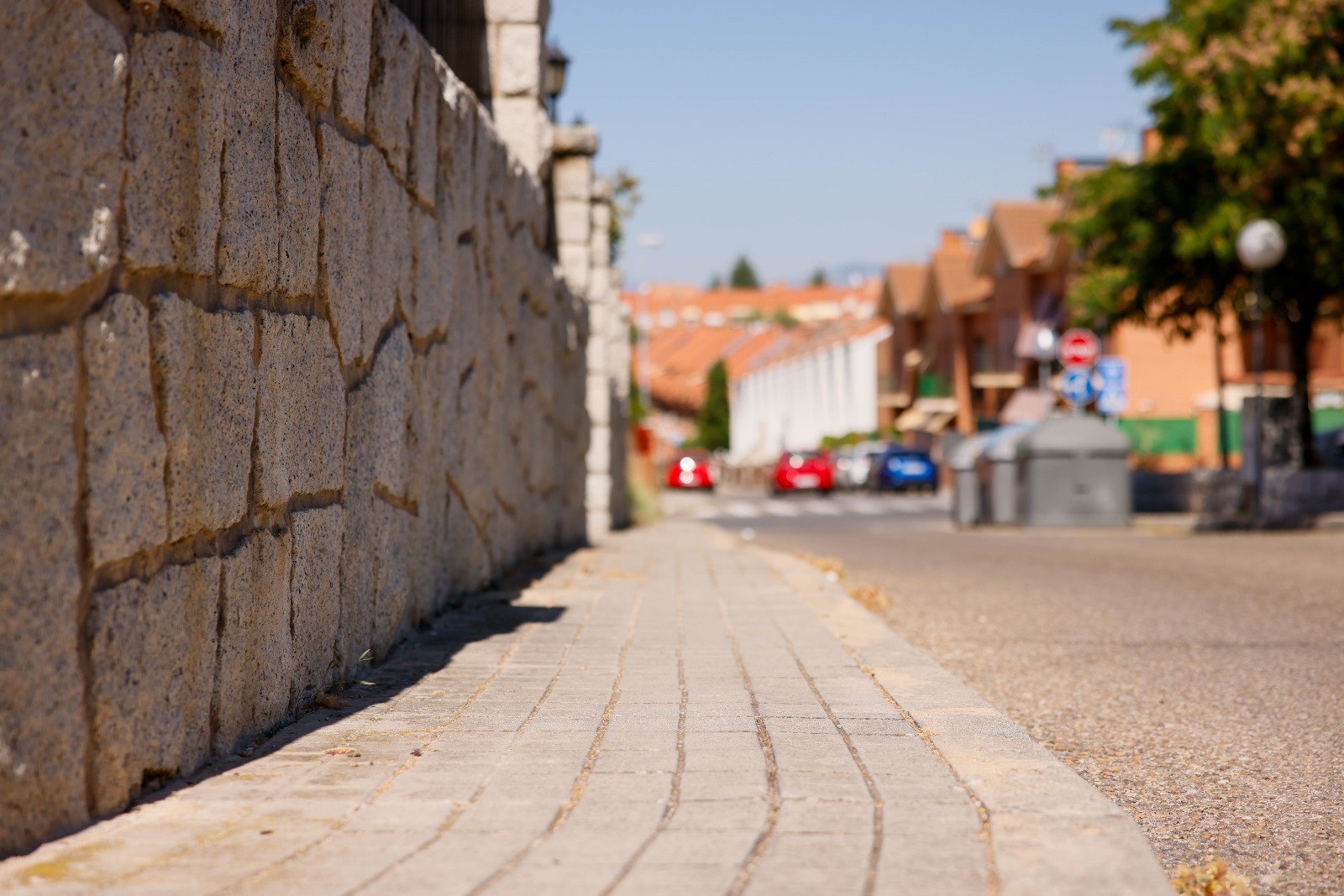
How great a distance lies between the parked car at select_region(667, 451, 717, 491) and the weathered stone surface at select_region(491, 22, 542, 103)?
3785 cm

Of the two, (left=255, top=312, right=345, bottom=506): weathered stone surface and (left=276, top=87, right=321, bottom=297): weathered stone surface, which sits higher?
(left=276, top=87, right=321, bottom=297): weathered stone surface

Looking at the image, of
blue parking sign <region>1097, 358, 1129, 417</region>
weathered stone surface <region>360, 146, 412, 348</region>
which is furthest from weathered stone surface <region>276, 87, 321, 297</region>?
blue parking sign <region>1097, 358, 1129, 417</region>

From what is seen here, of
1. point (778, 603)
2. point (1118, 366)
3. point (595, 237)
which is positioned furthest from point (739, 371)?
point (778, 603)

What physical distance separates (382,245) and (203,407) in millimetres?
2005

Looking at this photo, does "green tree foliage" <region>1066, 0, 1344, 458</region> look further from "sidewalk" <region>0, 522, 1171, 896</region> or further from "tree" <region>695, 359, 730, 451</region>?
"tree" <region>695, 359, 730, 451</region>

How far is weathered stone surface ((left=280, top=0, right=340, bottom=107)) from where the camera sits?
4391mm

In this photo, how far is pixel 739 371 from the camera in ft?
342

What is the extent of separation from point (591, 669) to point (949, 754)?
1.84 m

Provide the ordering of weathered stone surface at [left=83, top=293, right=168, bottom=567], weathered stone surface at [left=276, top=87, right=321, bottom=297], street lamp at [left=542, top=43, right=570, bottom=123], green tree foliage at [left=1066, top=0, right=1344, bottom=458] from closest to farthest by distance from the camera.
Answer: weathered stone surface at [left=83, top=293, right=168, bottom=567] → weathered stone surface at [left=276, top=87, right=321, bottom=297] → street lamp at [left=542, top=43, right=570, bottom=123] → green tree foliage at [left=1066, top=0, right=1344, bottom=458]

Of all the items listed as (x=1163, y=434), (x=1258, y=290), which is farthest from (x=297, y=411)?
(x=1163, y=434)

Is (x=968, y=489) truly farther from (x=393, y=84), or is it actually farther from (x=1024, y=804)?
(x=1024, y=804)

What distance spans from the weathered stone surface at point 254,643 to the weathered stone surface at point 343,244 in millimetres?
893

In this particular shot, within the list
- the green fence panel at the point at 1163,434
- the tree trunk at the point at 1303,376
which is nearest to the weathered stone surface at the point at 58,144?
the tree trunk at the point at 1303,376

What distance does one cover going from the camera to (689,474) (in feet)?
168
